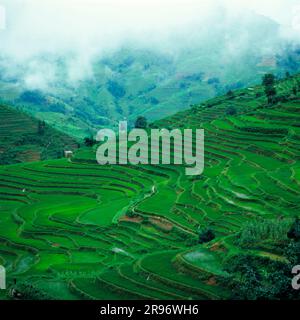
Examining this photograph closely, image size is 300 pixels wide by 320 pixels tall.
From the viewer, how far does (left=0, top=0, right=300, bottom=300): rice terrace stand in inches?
731

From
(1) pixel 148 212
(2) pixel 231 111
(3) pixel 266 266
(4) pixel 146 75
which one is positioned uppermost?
(4) pixel 146 75

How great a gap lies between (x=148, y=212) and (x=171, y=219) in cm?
178

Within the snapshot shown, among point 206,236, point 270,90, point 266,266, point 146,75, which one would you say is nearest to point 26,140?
point 270,90

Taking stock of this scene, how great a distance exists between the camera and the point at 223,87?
119 m

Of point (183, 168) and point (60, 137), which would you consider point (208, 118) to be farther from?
point (60, 137)

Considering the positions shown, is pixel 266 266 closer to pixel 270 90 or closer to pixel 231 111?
pixel 270 90

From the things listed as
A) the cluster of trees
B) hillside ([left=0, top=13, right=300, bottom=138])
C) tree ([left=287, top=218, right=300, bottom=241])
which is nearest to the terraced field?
the cluster of trees

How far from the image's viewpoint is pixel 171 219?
28.5 metres

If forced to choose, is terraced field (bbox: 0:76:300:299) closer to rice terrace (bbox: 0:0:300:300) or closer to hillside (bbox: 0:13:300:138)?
rice terrace (bbox: 0:0:300:300)

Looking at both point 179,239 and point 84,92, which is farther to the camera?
point 84,92

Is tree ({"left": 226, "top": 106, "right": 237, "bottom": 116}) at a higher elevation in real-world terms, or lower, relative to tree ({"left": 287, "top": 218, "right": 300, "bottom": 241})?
higher

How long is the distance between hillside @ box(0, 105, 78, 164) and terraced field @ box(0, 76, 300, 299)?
60.0 ft

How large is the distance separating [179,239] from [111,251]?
9.78 ft
